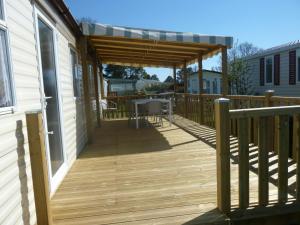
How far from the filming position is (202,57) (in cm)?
775

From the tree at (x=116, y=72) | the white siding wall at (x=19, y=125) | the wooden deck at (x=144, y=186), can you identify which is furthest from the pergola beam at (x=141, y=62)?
the tree at (x=116, y=72)

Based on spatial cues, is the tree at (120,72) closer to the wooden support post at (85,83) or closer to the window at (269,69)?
the window at (269,69)

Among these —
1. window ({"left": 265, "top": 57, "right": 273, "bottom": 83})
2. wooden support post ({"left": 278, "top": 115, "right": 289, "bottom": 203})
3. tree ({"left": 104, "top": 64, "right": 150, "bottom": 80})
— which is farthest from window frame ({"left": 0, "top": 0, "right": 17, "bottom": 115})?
tree ({"left": 104, "top": 64, "right": 150, "bottom": 80})

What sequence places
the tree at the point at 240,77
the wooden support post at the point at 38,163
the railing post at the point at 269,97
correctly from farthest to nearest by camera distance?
the tree at the point at 240,77 < the railing post at the point at 269,97 < the wooden support post at the point at 38,163

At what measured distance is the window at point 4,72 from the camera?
1999 mm

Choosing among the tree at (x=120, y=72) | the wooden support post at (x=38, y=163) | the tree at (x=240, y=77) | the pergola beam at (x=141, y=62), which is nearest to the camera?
the wooden support post at (x=38, y=163)

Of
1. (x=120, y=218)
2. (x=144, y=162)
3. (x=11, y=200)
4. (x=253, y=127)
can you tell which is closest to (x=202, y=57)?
(x=253, y=127)

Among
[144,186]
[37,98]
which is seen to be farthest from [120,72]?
[37,98]

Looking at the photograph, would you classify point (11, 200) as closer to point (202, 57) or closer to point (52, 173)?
point (52, 173)

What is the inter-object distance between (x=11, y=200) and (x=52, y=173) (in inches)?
49.4

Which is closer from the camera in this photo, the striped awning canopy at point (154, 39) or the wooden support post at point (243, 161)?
the wooden support post at point (243, 161)

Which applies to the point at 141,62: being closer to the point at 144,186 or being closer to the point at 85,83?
the point at 85,83

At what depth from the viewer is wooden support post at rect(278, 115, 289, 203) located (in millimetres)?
2488

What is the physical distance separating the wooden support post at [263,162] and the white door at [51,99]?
7.12 feet
